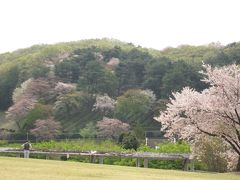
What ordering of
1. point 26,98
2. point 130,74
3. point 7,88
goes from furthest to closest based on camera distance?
point 7,88
point 130,74
point 26,98

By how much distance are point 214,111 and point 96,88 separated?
4706 centimetres

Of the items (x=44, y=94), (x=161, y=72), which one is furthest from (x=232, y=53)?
(x=44, y=94)

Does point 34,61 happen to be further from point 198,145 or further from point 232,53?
point 198,145

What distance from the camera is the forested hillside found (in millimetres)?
65125

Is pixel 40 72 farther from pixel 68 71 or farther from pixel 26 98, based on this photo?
pixel 26 98

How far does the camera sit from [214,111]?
2572 cm

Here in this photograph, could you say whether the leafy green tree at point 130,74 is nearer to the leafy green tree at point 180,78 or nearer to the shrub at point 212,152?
the leafy green tree at point 180,78

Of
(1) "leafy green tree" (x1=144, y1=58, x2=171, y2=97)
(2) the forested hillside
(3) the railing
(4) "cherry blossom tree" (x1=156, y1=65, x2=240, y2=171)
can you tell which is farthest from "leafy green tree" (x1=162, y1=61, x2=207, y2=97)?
(4) "cherry blossom tree" (x1=156, y1=65, x2=240, y2=171)

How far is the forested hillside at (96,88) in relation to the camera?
2564 inches

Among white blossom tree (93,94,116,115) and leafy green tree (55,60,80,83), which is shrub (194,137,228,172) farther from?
leafy green tree (55,60,80,83)

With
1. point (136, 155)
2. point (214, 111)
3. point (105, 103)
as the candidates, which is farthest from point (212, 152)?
point (105, 103)

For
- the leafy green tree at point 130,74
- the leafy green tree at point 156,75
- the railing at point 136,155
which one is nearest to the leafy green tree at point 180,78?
the leafy green tree at point 156,75

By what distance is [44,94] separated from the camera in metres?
79.1

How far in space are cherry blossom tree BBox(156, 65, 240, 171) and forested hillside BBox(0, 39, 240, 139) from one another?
2963 cm
